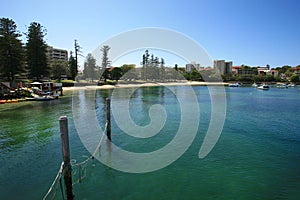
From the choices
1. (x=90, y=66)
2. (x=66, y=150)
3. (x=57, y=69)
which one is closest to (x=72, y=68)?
(x=57, y=69)

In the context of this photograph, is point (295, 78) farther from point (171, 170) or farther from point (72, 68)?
point (171, 170)

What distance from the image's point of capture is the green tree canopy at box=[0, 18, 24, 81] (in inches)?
1786

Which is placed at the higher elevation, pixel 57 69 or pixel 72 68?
pixel 72 68

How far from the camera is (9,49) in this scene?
151 ft

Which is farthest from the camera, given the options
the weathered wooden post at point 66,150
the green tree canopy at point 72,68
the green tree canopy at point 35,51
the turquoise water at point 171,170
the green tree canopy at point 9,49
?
the green tree canopy at point 72,68

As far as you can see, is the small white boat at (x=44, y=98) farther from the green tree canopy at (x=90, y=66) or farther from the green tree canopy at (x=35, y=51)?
the green tree canopy at (x=90, y=66)

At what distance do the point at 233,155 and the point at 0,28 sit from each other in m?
54.1

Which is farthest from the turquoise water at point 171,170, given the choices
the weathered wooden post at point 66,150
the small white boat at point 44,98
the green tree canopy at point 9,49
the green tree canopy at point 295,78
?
the green tree canopy at point 295,78

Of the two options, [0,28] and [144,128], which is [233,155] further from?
[0,28]

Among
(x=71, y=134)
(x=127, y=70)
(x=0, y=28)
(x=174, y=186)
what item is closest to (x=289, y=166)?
(x=174, y=186)

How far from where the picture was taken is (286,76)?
145625 mm

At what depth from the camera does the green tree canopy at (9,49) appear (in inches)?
1786

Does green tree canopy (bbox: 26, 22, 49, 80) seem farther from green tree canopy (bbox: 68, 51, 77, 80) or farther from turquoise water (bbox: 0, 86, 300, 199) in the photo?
turquoise water (bbox: 0, 86, 300, 199)

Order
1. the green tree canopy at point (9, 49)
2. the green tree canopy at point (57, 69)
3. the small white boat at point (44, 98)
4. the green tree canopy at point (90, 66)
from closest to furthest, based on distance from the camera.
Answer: the small white boat at point (44, 98), the green tree canopy at point (9, 49), the green tree canopy at point (57, 69), the green tree canopy at point (90, 66)
